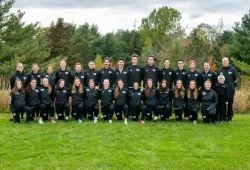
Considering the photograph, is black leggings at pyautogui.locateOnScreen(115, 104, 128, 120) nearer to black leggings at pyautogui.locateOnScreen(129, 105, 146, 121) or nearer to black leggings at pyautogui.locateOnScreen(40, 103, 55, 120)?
black leggings at pyautogui.locateOnScreen(129, 105, 146, 121)

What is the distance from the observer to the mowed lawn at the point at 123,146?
6.49 metres

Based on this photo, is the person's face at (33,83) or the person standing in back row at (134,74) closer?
the person's face at (33,83)

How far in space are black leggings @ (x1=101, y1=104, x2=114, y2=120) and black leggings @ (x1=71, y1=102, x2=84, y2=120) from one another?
64 centimetres

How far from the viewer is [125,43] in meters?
47.7

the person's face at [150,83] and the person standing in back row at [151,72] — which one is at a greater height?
the person standing in back row at [151,72]

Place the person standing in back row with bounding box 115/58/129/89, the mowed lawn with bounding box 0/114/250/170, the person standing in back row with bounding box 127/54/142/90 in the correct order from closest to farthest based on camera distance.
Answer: the mowed lawn with bounding box 0/114/250/170, the person standing in back row with bounding box 115/58/129/89, the person standing in back row with bounding box 127/54/142/90

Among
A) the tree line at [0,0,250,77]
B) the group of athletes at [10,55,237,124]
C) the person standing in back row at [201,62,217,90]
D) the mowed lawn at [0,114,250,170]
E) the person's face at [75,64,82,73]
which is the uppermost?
the tree line at [0,0,250,77]

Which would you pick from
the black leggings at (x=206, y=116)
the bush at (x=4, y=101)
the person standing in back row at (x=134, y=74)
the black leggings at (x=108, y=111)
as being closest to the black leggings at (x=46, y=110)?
the black leggings at (x=108, y=111)

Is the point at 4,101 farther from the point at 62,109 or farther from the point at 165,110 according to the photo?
the point at 165,110

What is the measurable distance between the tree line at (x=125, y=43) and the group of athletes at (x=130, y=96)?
36.0 feet

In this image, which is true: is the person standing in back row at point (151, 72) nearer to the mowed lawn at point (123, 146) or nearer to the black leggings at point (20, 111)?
the mowed lawn at point (123, 146)

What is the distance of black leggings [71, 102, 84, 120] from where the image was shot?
10883 millimetres

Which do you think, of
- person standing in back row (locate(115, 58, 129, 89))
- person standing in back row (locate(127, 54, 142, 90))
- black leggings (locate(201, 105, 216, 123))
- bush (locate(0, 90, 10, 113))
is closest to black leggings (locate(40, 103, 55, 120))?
person standing in back row (locate(115, 58, 129, 89))

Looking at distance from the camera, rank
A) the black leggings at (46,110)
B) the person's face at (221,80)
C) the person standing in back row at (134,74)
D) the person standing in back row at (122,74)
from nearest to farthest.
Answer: the person's face at (221,80) → the black leggings at (46,110) → the person standing in back row at (122,74) → the person standing in back row at (134,74)
